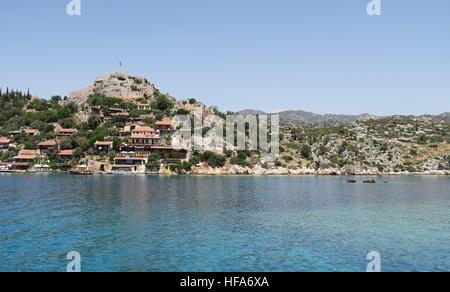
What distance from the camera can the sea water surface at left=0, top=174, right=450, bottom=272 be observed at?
92.7 ft

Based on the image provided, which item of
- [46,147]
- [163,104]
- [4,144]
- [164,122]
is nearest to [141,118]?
[164,122]

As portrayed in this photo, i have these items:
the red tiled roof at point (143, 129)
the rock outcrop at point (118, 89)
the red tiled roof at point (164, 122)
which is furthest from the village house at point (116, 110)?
the red tiled roof at point (143, 129)

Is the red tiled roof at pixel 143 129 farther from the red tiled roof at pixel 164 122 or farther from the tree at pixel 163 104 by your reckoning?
the tree at pixel 163 104

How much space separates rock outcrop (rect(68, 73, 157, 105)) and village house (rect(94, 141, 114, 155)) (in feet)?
164

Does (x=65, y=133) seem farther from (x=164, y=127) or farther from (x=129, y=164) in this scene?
(x=129, y=164)

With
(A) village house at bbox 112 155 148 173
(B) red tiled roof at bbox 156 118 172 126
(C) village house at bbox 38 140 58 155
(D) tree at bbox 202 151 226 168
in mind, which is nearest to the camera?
(A) village house at bbox 112 155 148 173

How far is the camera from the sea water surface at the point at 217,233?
2827 cm

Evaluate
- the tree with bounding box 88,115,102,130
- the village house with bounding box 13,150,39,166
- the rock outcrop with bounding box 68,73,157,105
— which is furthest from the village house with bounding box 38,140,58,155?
the rock outcrop with bounding box 68,73,157,105

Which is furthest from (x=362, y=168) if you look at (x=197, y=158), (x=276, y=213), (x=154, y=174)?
(x=276, y=213)

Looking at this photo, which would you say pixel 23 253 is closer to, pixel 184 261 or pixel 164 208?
pixel 184 261

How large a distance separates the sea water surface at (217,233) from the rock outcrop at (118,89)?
426ft

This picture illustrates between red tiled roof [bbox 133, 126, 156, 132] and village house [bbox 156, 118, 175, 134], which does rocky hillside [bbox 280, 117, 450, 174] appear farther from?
red tiled roof [bbox 133, 126, 156, 132]

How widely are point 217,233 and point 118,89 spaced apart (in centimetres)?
16161

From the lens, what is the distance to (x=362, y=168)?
158m
